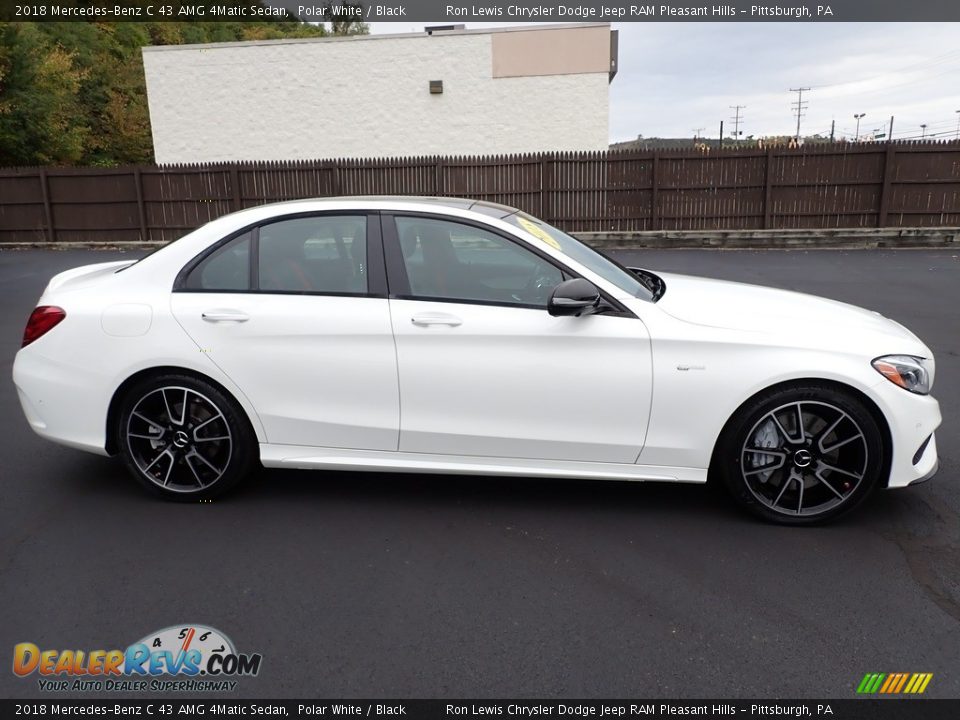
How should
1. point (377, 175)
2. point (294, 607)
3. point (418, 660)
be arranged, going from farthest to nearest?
point (377, 175) → point (294, 607) → point (418, 660)

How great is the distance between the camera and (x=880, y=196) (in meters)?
16.7

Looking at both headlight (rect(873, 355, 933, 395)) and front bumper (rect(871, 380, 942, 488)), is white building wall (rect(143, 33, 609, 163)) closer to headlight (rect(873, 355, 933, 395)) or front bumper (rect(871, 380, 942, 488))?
headlight (rect(873, 355, 933, 395))

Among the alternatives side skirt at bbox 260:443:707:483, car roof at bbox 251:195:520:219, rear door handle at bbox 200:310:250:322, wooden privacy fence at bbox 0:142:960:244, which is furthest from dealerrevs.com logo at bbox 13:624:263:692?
wooden privacy fence at bbox 0:142:960:244

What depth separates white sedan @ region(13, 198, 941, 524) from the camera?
358 cm

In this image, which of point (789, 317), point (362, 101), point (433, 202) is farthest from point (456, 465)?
point (362, 101)

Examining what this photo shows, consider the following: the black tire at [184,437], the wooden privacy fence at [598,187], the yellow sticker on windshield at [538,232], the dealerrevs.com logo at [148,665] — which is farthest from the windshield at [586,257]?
the wooden privacy fence at [598,187]

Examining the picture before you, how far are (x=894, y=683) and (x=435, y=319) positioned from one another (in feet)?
7.93

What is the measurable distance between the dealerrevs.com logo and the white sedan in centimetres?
124

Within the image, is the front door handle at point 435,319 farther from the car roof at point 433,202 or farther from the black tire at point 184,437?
the black tire at point 184,437

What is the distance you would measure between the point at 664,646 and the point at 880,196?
16940 mm

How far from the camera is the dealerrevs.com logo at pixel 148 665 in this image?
2674 mm

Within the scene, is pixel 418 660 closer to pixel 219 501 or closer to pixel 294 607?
pixel 294 607

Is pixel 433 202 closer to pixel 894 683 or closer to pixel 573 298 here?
pixel 573 298

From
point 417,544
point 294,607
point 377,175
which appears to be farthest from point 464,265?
point 377,175
